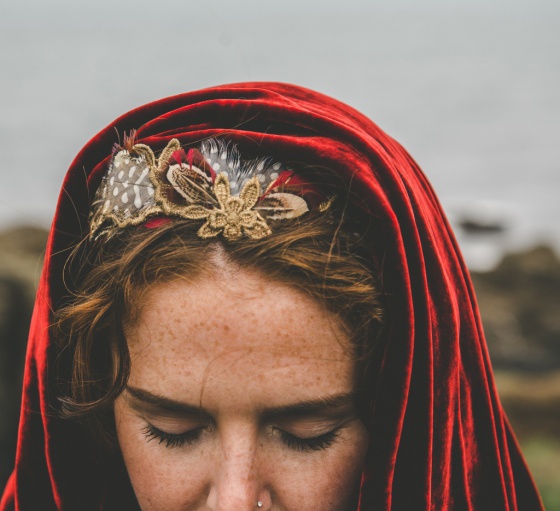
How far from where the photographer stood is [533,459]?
4.91 metres

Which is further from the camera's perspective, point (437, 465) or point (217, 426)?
point (437, 465)

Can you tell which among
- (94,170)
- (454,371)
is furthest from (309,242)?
(94,170)

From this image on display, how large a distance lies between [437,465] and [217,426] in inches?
19.6

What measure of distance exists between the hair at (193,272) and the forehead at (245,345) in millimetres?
30

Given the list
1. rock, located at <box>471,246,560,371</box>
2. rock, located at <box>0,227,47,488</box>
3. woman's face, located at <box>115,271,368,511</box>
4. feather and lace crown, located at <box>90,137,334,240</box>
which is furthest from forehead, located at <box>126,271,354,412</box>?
rock, located at <box>471,246,560,371</box>

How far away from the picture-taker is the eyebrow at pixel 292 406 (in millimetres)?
1208

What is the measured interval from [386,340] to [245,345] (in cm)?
31

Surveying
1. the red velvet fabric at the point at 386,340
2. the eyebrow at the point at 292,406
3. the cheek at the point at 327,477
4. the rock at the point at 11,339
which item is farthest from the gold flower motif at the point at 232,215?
the rock at the point at 11,339

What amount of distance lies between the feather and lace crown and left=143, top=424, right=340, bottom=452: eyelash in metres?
0.39

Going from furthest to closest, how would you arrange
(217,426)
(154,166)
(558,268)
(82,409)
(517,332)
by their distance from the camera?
(558,268) < (517,332) < (82,409) < (154,166) < (217,426)

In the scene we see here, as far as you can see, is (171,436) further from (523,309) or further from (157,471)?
(523,309)

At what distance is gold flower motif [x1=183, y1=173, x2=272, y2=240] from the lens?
1.26 m

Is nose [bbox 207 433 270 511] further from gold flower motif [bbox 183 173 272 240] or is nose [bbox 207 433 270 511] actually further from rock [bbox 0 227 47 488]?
rock [bbox 0 227 47 488]

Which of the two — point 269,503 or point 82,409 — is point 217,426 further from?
point 82,409
